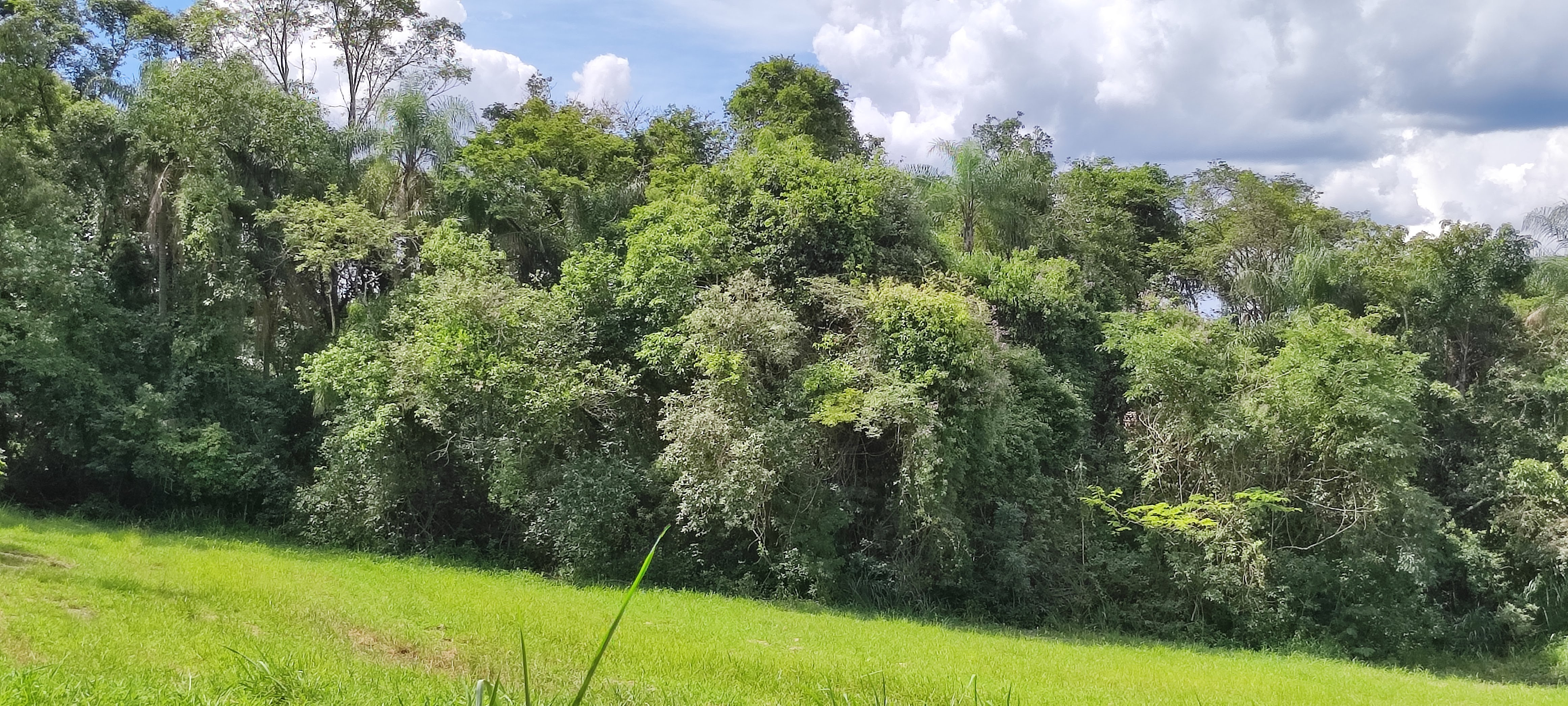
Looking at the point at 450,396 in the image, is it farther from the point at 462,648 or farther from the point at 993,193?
the point at 993,193

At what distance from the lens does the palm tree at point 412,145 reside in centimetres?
1881

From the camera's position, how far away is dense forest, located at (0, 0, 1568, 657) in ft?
50.0

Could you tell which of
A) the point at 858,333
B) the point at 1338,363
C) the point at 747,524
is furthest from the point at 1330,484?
the point at 747,524

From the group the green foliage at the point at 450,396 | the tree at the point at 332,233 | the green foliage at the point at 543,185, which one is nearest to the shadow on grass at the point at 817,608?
the green foliage at the point at 450,396

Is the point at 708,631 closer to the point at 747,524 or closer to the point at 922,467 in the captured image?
the point at 747,524

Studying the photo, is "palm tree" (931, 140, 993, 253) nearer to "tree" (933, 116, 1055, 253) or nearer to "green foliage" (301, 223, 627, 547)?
"tree" (933, 116, 1055, 253)

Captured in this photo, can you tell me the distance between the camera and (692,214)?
16.2 metres

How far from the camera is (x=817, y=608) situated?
1463cm

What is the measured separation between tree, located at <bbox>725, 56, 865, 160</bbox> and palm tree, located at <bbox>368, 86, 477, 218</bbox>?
242 inches

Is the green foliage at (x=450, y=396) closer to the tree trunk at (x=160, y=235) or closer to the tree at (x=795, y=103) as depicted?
the tree trunk at (x=160, y=235)

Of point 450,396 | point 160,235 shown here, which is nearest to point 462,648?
point 450,396

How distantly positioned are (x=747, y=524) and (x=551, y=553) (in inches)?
A: 152

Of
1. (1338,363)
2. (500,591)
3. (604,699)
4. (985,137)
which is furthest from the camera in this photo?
(985,137)

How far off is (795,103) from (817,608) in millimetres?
11548
